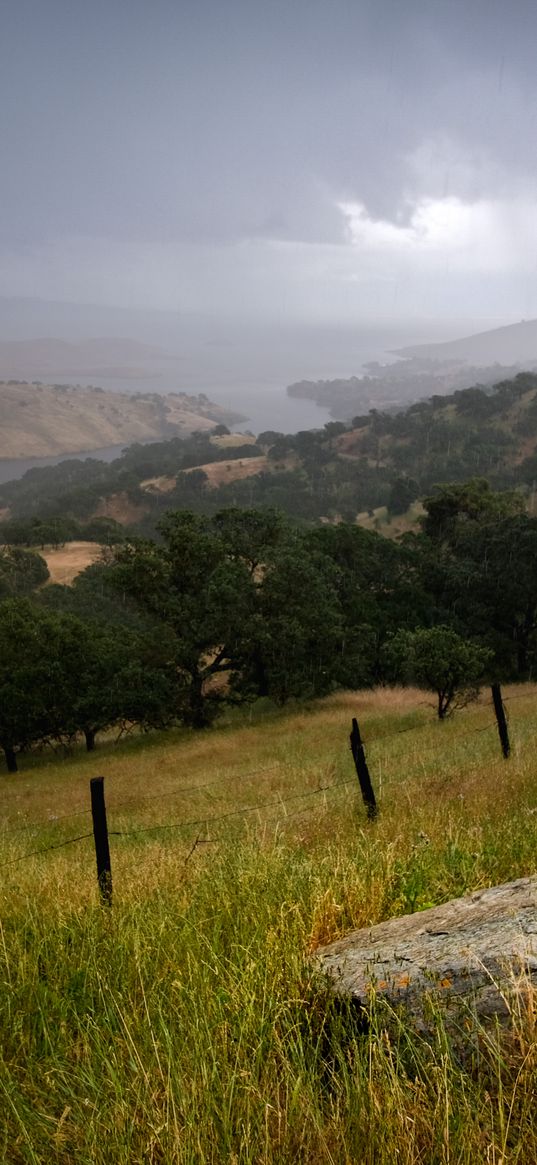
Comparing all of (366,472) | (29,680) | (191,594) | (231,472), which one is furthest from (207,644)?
(231,472)

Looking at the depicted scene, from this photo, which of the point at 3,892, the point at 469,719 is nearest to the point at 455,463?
the point at 469,719

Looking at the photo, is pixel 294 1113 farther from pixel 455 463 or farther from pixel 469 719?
pixel 455 463

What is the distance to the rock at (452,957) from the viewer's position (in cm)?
284

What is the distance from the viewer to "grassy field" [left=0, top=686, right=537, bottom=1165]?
2.32 m

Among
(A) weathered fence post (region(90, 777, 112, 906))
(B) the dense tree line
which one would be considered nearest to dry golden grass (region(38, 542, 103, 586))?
(B) the dense tree line

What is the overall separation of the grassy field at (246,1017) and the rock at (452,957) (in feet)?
0.50

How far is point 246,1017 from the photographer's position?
3020 mm

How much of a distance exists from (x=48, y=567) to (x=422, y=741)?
99616mm

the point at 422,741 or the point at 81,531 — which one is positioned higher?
the point at 81,531

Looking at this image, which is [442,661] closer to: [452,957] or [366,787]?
[366,787]

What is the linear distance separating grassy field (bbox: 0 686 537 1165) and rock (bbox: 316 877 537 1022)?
151mm

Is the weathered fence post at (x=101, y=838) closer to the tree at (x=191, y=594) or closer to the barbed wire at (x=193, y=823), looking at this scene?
the barbed wire at (x=193, y=823)

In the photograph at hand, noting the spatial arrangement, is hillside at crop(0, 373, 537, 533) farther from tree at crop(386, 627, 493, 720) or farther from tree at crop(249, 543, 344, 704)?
tree at crop(386, 627, 493, 720)

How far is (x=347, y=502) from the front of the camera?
484 ft
